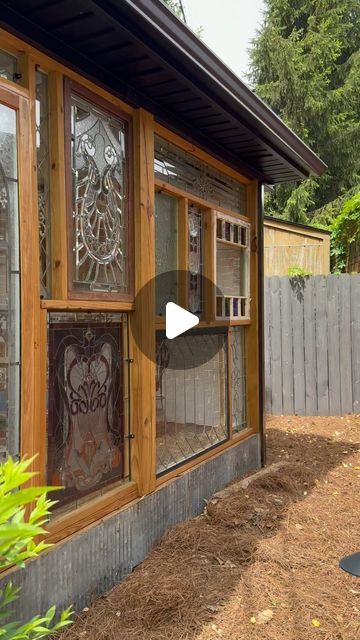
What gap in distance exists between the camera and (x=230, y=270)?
4.49 m

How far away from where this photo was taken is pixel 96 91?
2.69 meters

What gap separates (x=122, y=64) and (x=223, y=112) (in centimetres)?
89

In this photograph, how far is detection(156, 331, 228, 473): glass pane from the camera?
3396 mm

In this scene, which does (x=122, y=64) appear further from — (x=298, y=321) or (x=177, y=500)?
(x=298, y=321)

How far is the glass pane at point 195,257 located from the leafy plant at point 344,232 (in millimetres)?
5605

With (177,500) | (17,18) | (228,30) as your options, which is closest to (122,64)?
(17,18)

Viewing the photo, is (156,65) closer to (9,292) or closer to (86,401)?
(9,292)

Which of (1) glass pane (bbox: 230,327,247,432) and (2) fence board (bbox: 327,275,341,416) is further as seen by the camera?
(2) fence board (bbox: 327,275,341,416)

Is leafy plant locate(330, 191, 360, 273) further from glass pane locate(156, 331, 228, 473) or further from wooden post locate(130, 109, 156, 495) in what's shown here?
wooden post locate(130, 109, 156, 495)

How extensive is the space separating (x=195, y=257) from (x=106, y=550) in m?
2.07

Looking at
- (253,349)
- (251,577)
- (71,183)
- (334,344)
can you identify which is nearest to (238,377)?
(253,349)

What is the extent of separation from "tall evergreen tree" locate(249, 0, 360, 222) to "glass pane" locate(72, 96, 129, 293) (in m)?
12.5
